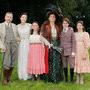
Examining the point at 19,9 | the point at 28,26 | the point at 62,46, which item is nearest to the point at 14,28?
→ the point at 28,26

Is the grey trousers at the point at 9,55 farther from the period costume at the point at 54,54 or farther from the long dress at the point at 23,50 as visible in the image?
the period costume at the point at 54,54

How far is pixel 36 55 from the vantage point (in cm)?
1205

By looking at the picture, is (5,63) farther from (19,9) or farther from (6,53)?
(19,9)

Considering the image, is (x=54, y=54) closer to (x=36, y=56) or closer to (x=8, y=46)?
(x=36, y=56)

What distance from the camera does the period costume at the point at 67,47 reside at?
1192 centimetres

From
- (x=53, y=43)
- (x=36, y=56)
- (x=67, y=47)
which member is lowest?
(x=36, y=56)

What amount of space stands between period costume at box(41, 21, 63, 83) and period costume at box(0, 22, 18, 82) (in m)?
0.84

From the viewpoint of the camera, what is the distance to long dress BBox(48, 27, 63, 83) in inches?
→ 469

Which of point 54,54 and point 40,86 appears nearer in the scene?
point 40,86

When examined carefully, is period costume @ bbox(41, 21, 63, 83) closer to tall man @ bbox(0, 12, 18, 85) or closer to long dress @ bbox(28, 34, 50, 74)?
long dress @ bbox(28, 34, 50, 74)

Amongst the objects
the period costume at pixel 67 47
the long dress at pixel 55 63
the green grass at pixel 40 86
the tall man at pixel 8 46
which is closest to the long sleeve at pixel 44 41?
the long dress at pixel 55 63

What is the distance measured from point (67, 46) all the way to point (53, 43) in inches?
14.6

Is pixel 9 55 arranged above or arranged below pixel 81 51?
below

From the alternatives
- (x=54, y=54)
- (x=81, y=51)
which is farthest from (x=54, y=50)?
(x=81, y=51)
